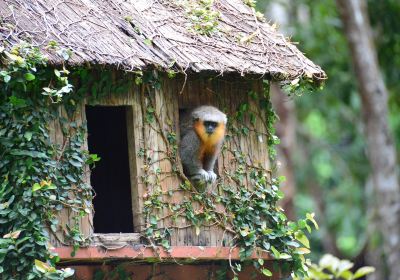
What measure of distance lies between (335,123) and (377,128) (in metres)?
10.2

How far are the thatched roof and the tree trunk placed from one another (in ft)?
21.7

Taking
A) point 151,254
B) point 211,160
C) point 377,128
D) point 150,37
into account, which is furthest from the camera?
point 377,128

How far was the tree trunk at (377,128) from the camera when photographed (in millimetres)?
18531

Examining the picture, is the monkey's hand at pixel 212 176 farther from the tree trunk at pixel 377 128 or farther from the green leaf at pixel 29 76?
the tree trunk at pixel 377 128

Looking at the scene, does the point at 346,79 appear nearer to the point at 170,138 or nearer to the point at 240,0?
the point at 240,0

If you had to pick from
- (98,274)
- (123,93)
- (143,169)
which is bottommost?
(98,274)

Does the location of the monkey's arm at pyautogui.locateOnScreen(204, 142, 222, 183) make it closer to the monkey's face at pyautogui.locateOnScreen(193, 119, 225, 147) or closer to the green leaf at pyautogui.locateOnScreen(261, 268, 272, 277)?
the monkey's face at pyautogui.locateOnScreen(193, 119, 225, 147)

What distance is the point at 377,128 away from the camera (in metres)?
18.8

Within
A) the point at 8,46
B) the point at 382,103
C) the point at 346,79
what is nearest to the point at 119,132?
the point at 8,46

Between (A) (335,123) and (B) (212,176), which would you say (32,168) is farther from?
(A) (335,123)

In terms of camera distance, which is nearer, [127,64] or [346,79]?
[127,64]

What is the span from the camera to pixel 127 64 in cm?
1046

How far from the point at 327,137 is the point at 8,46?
2116 centimetres

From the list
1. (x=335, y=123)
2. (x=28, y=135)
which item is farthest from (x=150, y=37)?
(x=335, y=123)
